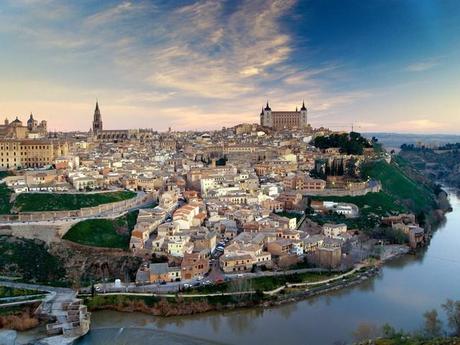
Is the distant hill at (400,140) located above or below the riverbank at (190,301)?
above

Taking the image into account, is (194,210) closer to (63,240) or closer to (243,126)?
(63,240)

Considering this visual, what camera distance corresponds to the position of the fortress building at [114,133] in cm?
4757

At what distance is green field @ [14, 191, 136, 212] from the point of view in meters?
20.2

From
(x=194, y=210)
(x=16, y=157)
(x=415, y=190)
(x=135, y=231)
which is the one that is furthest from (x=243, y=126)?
(x=135, y=231)

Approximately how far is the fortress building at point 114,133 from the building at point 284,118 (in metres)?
12.7

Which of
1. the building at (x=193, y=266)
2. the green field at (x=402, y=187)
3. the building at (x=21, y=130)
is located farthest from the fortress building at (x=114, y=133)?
the building at (x=193, y=266)

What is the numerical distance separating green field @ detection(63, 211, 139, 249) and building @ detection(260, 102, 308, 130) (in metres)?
35.6

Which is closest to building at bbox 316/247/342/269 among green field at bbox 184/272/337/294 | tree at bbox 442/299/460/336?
green field at bbox 184/272/337/294

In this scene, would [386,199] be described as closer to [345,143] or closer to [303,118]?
[345,143]

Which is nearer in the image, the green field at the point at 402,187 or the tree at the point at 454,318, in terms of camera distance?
the tree at the point at 454,318

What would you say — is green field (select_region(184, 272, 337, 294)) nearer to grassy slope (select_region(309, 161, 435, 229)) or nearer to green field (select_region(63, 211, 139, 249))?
green field (select_region(63, 211, 139, 249))

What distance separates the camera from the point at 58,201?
68.7 feet

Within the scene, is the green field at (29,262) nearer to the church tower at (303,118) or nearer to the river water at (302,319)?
the river water at (302,319)

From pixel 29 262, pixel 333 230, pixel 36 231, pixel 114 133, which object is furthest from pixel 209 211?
pixel 114 133
